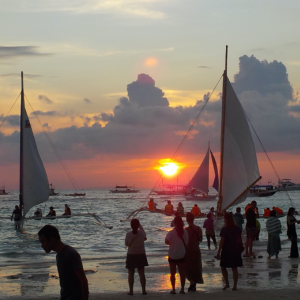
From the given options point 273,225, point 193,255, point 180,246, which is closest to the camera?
point 180,246

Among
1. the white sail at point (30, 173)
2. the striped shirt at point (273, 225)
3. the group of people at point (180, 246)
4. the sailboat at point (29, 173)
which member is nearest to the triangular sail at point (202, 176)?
the sailboat at point (29, 173)

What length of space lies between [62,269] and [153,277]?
8729 millimetres

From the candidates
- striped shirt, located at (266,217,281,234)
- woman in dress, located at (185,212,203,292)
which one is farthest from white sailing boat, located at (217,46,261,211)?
woman in dress, located at (185,212,203,292)

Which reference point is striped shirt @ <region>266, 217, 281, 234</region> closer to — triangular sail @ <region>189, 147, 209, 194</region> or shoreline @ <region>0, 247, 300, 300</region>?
shoreline @ <region>0, 247, 300, 300</region>

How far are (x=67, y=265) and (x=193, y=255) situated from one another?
240 inches

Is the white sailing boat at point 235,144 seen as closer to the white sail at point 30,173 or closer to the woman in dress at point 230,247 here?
the white sail at point 30,173

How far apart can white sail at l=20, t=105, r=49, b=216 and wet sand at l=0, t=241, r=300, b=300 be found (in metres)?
16.8

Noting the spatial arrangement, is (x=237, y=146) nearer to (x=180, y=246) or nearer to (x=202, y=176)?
(x=180, y=246)

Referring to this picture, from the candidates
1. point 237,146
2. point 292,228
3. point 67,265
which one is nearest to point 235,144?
point 237,146

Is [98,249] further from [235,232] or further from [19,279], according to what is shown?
[235,232]

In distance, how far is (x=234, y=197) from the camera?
29.4m

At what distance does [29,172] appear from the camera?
118 ft

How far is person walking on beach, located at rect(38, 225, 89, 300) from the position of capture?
20.5 ft

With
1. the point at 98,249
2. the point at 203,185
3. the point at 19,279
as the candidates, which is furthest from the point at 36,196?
the point at 203,185
